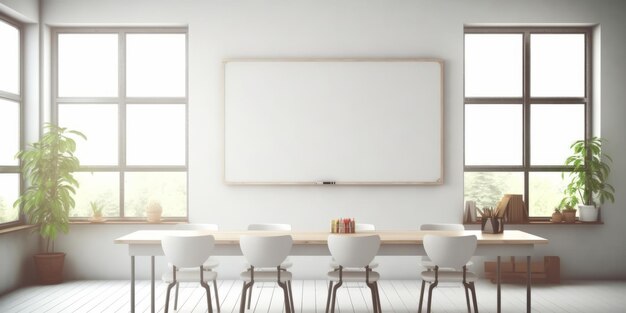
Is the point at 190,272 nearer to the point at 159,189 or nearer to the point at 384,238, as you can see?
the point at 384,238

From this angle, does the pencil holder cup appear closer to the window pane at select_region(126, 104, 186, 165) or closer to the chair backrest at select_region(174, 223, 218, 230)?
the chair backrest at select_region(174, 223, 218, 230)

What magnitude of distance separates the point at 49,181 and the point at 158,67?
1.94 m

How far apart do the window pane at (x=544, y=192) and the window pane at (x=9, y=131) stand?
650cm

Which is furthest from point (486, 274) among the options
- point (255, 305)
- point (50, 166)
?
point (50, 166)

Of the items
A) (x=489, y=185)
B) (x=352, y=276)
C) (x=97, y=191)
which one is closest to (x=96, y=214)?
(x=97, y=191)

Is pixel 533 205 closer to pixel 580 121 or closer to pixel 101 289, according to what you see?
pixel 580 121

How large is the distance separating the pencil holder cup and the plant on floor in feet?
15.6

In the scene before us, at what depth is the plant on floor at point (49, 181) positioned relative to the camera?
6.19 metres

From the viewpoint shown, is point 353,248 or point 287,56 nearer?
point 353,248

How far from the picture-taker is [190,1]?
667cm

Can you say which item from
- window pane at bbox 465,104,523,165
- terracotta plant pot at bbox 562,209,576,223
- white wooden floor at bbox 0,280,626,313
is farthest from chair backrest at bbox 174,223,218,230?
terracotta plant pot at bbox 562,209,576,223

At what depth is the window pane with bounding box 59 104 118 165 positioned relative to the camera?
6832 mm

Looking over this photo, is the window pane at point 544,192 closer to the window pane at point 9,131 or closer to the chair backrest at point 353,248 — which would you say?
the chair backrest at point 353,248

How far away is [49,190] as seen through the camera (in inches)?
249
